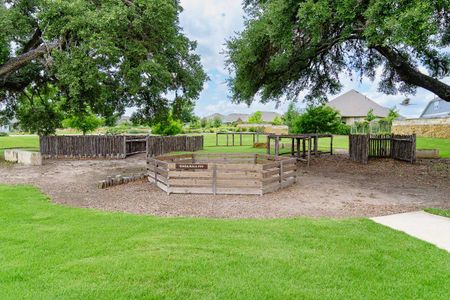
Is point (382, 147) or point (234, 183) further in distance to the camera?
point (382, 147)

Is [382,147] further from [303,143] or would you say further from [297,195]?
[297,195]

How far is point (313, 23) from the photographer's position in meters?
10.2

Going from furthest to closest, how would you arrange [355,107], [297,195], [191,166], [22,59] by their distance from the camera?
[355,107] < [22,59] < [191,166] < [297,195]

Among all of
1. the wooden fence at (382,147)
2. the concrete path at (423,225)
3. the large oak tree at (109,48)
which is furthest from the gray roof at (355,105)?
the concrete path at (423,225)

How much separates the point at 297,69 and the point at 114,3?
8.64m

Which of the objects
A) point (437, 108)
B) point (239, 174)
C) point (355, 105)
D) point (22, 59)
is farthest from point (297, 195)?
point (355, 105)

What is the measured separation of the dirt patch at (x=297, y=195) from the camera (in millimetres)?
7887

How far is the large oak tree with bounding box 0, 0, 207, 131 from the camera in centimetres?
1227

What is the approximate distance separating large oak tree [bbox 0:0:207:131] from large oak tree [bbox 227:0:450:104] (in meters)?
2.64

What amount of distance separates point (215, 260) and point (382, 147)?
15.6m

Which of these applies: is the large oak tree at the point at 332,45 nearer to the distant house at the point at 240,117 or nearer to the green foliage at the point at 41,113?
the green foliage at the point at 41,113

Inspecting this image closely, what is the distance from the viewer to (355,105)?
5825 centimetres

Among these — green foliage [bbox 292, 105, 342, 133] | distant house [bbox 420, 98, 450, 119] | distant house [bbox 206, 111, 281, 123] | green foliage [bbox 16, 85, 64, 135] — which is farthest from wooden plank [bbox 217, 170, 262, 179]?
distant house [bbox 206, 111, 281, 123]

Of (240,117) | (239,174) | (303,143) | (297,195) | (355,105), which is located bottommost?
(297,195)
